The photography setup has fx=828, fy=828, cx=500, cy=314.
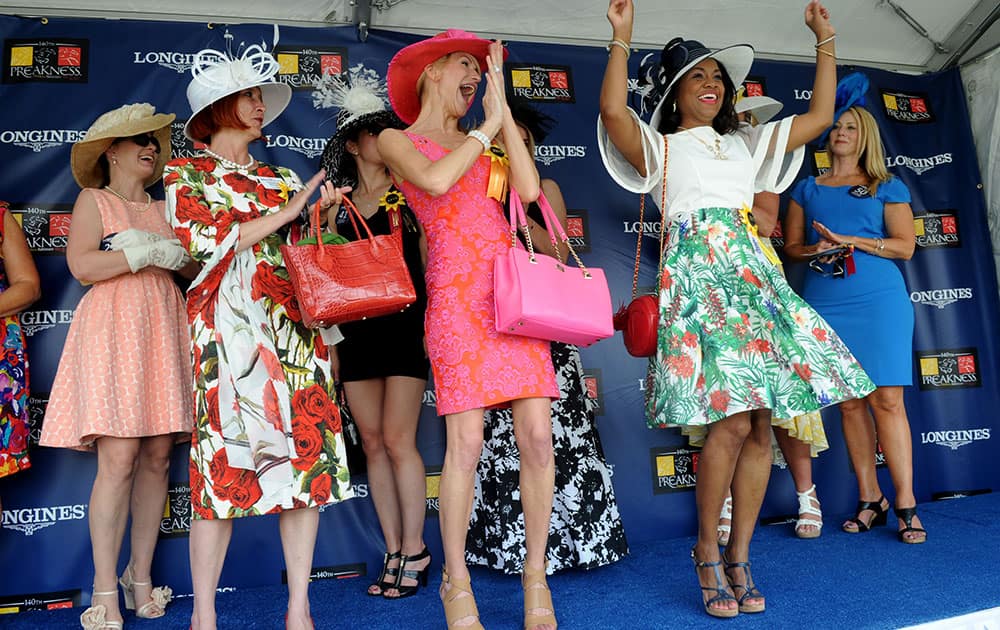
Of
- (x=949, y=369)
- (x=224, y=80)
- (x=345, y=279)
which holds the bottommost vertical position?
(x=949, y=369)

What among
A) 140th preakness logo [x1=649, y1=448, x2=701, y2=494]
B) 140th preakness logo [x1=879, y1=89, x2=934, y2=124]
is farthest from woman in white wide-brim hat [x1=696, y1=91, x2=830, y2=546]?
140th preakness logo [x1=879, y1=89, x2=934, y2=124]

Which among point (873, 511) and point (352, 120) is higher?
point (352, 120)

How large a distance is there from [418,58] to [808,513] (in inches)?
110

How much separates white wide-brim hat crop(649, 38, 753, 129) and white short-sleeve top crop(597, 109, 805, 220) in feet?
0.64

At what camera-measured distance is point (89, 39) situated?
3881 mm

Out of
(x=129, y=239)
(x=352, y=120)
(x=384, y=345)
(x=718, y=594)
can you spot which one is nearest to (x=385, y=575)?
(x=384, y=345)

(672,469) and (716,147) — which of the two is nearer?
(716,147)

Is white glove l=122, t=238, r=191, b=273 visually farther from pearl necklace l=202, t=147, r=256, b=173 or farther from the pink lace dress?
the pink lace dress

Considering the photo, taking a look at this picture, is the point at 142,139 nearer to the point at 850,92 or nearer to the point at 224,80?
the point at 224,80

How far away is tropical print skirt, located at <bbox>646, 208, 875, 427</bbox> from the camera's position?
8.91ft

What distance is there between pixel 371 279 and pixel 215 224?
52 cm

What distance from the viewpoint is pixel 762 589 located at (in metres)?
3.01

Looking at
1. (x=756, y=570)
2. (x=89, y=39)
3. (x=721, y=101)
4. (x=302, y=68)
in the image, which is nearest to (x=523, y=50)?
(x=302, y=68)

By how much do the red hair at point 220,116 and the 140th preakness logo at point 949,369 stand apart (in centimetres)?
392
